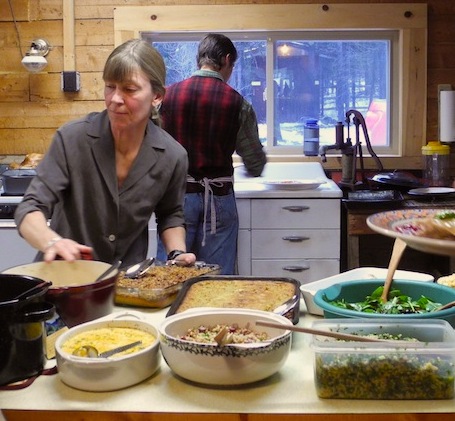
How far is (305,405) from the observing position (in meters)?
1.25

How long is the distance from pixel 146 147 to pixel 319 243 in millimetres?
1751

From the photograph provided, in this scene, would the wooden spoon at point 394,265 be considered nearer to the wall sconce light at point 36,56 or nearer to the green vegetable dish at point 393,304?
the green vegetable dish at point 393,304

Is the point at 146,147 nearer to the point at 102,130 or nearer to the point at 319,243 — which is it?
the point at 102,130

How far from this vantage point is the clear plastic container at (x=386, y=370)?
126cm

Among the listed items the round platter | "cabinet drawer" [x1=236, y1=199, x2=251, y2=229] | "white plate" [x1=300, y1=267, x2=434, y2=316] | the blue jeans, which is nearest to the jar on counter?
"cabinet drawer" [x1=236, y1=199, x2=251, y2=229]

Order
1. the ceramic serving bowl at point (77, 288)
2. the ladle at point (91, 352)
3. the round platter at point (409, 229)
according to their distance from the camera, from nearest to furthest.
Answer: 1. the round platter at point (409, 229)
2. the ladle at point (91, 352)
3. the ceramic serving bowl at point (77, 288)

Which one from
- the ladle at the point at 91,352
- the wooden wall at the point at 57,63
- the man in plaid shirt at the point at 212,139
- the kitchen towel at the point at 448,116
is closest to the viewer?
the ladle at the point at 91,352

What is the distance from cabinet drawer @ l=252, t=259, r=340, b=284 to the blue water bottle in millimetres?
839

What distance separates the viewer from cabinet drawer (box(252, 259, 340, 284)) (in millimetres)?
3803

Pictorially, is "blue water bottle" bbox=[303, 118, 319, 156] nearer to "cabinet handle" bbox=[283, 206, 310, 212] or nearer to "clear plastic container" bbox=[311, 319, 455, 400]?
"cabinet handle" bbox=[283, 206, 310, 212]

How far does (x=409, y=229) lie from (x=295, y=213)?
2.53 m

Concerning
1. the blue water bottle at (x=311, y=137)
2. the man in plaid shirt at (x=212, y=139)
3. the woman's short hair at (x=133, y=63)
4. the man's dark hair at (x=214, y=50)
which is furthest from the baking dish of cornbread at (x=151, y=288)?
the blue water bottle at (x=311, y=137)

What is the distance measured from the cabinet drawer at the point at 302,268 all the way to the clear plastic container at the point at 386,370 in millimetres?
2516

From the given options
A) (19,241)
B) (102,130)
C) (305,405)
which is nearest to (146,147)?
(102,130)
